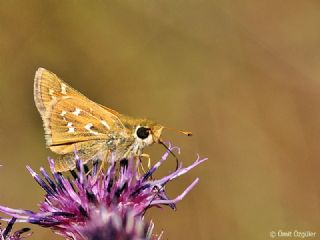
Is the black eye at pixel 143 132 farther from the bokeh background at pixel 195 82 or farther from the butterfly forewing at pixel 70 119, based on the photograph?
the bokeh background at pixel 195 82

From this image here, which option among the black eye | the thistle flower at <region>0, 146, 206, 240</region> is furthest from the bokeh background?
the thistle flower at <region>0, 146, 206, 240</region>

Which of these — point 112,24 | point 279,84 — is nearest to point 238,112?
point 279,84

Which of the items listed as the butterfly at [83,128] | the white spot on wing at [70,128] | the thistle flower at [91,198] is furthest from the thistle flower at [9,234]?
the white spot on wing at [70,128]

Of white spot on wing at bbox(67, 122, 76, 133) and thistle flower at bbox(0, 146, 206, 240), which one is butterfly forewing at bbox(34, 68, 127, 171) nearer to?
white spot on wing at bbox(67, 122, 76, 133)

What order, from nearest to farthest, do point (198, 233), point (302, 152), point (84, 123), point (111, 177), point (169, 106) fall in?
point (111, 177) → point (84, 123) → point (198, 233) → point (302, 152) → point (169, 106)

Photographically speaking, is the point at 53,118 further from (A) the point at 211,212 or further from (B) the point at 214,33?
(B) the point at 214,33

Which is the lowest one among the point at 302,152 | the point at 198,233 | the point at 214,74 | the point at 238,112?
the point at 198,233

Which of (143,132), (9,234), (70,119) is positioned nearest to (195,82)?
(70,119)
